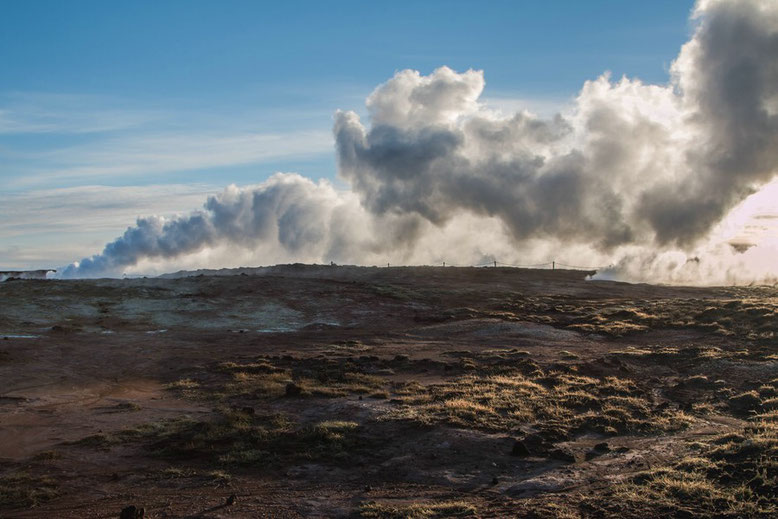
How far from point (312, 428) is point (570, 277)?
65.1 metres

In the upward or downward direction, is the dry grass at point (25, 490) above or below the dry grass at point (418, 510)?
below

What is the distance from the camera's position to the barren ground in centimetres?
1167

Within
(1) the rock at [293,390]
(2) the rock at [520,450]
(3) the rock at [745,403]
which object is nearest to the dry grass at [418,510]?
(2) the rock at [520,450]

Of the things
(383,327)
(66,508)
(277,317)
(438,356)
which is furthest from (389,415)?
(277,317)

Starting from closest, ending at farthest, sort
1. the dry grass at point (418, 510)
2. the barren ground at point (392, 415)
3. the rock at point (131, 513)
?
the rock at point (131, 513), the dry grass at point (418, 510), the barren ground at point (392, 415)

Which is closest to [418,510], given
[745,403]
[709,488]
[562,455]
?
[562,455]

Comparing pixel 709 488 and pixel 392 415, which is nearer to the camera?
pixel 709 488

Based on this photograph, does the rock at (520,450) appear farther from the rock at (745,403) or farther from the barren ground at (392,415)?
the rock at (745,403)

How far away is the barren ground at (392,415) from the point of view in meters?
11.7

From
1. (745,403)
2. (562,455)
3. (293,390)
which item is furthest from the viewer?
(293,390)

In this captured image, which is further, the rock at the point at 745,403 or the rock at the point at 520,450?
the rock at the point at 745,403

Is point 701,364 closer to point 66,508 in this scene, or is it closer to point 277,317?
point 66,508

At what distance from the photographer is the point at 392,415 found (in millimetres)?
17281

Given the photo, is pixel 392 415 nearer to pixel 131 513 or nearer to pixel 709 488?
pixel 131 513
